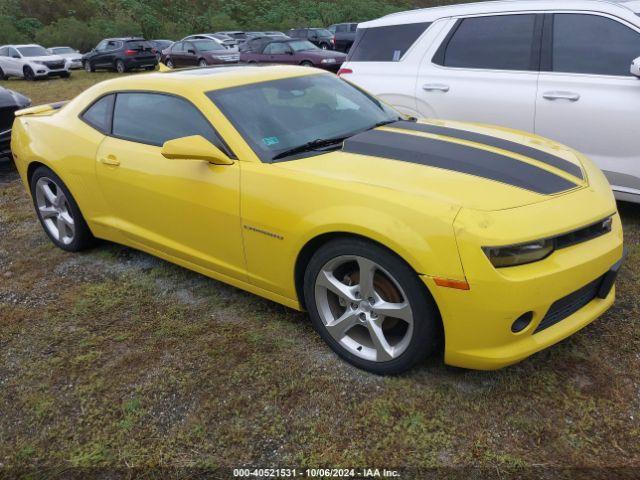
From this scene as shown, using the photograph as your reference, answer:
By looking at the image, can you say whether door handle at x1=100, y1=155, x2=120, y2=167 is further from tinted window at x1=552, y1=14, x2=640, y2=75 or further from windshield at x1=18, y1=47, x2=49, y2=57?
windshield at x1=18, y1=47, x2=49, y2=57

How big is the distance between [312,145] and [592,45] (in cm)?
265

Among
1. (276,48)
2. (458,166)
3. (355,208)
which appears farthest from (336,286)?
(276,48)

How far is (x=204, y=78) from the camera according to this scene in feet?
11.1

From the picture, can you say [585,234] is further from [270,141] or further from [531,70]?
[531,70]

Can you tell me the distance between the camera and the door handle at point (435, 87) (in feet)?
16.1

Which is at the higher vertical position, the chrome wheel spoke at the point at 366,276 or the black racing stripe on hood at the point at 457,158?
the black racing stripe on hood at the point at 457,158

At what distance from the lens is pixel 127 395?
2.74m

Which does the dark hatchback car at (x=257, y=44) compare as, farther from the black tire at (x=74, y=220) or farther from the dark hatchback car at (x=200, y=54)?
the black tire at (x=74, y=220)

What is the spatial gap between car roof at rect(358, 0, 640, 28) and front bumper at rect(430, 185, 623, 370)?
250 centimetres

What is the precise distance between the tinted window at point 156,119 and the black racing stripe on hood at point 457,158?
895 mm

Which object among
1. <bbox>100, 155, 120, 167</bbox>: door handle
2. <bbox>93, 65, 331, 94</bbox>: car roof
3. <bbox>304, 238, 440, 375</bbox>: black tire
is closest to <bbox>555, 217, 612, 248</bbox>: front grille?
<bbox>304, 238, 440, 375</bbox>: black tire

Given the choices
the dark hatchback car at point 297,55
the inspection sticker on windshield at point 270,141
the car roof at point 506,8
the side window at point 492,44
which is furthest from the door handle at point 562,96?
the dark hatchback car at point 297,55

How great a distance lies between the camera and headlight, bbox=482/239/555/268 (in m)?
2.25

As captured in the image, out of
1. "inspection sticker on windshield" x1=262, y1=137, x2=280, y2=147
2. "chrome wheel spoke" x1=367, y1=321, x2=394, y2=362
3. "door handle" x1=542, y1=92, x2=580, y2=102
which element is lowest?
"chrome wheel spoke" x1=367, y1=321, x2=394, y2=362
